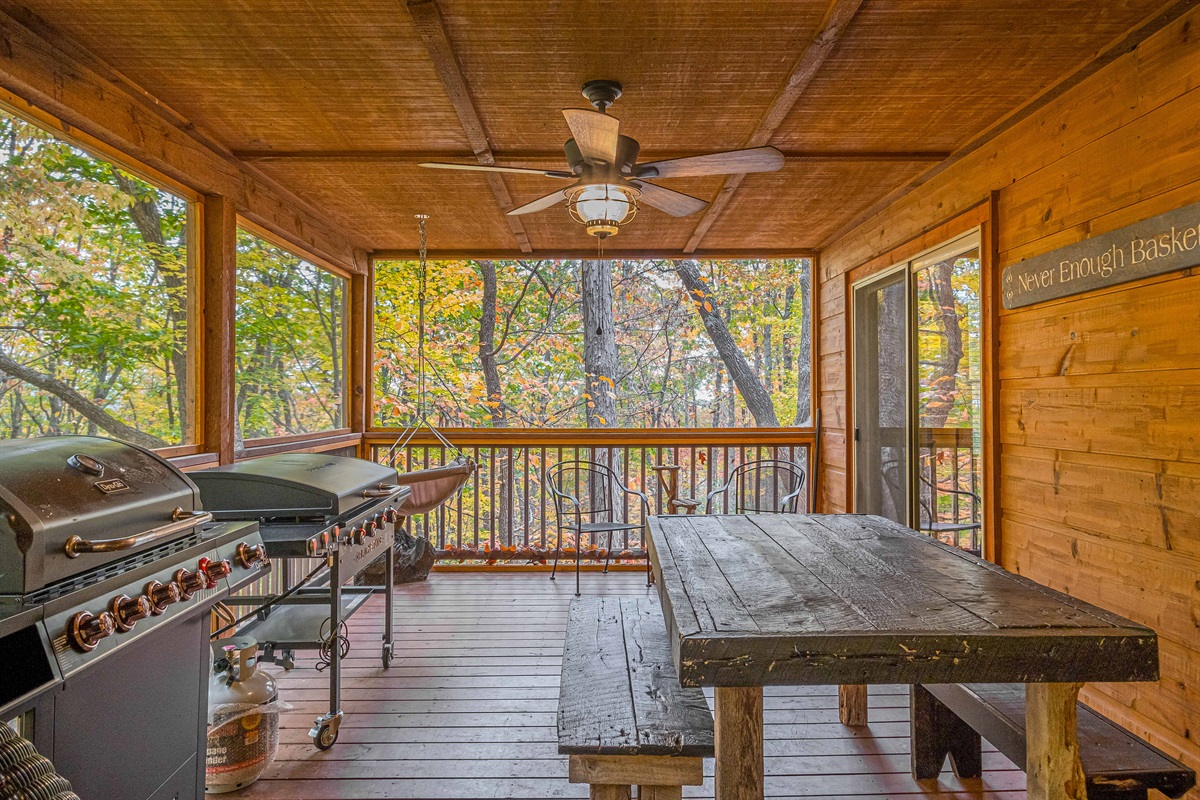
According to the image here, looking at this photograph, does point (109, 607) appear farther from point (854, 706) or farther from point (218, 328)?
point (854, 706)

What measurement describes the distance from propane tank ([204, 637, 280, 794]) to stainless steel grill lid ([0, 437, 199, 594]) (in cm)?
83

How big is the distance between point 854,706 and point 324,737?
1.98 m

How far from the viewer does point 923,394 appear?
3465mm

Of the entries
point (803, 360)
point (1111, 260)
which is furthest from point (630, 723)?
point (803, 360)

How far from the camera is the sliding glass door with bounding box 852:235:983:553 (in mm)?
3061

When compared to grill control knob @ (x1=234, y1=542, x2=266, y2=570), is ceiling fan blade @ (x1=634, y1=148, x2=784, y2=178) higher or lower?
higher

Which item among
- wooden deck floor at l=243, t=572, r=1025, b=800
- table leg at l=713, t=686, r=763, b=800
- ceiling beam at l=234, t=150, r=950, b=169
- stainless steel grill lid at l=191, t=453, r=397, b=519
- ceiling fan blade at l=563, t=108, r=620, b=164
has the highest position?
ceiling beam at l=234, t=150, r=950, b=169

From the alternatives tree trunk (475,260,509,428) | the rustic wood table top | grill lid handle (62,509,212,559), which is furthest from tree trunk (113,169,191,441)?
tree trunk (475,260,509,428)

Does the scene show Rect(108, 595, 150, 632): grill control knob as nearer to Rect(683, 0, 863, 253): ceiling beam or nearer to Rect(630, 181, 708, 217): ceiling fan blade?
Rect(630, 181, 708, 217): ceiling fan blade

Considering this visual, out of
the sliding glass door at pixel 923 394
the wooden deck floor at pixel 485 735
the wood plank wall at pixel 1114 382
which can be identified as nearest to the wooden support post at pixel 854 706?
the wooden deck floor at pixel 485 735

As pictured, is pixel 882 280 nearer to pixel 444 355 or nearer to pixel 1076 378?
pixel 1076 378

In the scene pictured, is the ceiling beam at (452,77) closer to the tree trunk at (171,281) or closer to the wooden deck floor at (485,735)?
the tree trunk at (171,281)

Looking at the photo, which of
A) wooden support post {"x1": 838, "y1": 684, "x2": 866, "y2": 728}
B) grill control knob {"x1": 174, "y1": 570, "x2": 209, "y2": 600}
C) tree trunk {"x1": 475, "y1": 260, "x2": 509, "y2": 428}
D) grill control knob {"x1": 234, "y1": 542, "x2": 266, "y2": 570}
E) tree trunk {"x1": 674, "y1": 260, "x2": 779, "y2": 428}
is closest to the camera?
grill control knob {"x1": 174, "y1": 570, "x2": 209, "y2": 600}

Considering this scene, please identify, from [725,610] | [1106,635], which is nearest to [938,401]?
[1106,635]
